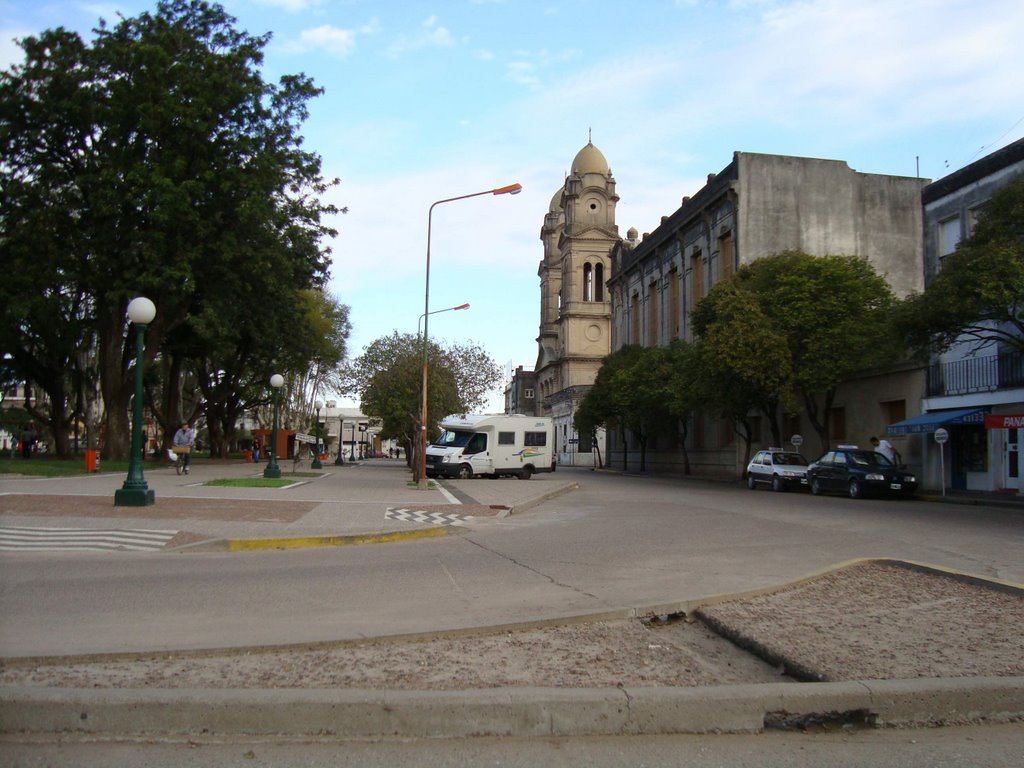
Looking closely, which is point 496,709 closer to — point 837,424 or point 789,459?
point 789,459

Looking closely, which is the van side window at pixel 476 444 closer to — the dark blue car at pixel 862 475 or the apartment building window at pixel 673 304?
the dark blue car at pixel 862 475

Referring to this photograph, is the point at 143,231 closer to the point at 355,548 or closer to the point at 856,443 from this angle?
the point at 355,548

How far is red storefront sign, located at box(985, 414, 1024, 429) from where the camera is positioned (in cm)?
2392

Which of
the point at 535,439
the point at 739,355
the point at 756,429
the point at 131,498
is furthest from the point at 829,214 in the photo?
the point at 131,498

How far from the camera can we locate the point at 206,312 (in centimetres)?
3475

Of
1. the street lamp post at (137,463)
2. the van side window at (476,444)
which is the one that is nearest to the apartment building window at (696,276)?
the van side window at (476,444)

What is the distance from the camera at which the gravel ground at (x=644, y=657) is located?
17.8 ft

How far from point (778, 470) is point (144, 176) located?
25417mm

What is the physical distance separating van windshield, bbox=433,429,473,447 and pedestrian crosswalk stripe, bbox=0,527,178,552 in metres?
25.9

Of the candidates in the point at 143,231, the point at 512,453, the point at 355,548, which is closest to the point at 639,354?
the point at 512,453

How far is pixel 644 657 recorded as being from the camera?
6156 mm

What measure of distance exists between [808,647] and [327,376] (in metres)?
64.3

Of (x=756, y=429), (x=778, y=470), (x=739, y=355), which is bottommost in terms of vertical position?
(x=778, y=470)

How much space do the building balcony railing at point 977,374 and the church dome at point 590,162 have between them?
62.4 metres
